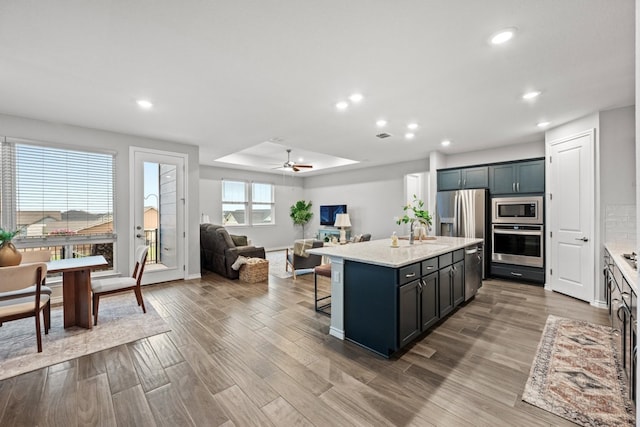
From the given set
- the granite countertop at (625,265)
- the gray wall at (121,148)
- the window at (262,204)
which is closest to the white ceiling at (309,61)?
the gray wall at (121,148)

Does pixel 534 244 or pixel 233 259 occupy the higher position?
pixel 534 244

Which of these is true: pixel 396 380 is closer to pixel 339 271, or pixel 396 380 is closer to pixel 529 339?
pixel 339 271

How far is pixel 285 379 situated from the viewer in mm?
2102

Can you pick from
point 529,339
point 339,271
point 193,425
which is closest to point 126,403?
point 193,425

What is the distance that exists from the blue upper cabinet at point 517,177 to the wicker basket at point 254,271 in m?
4.72

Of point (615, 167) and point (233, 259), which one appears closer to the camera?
point (615, 167)

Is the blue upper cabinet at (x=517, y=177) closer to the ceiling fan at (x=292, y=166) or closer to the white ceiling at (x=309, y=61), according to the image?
the white ceiling at (x=309, y=61)

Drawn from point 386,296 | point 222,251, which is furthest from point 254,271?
point 386,296

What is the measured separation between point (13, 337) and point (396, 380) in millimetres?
3859

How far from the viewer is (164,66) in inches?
97.0

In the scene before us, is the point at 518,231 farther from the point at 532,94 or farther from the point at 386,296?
the point at 386,296

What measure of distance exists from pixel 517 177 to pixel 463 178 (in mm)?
941

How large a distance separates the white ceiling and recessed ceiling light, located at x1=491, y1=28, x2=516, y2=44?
0.06 metres

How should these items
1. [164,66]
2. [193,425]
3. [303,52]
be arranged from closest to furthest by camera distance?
1. [193,425]
2. [303,52]
3. [164,66]
